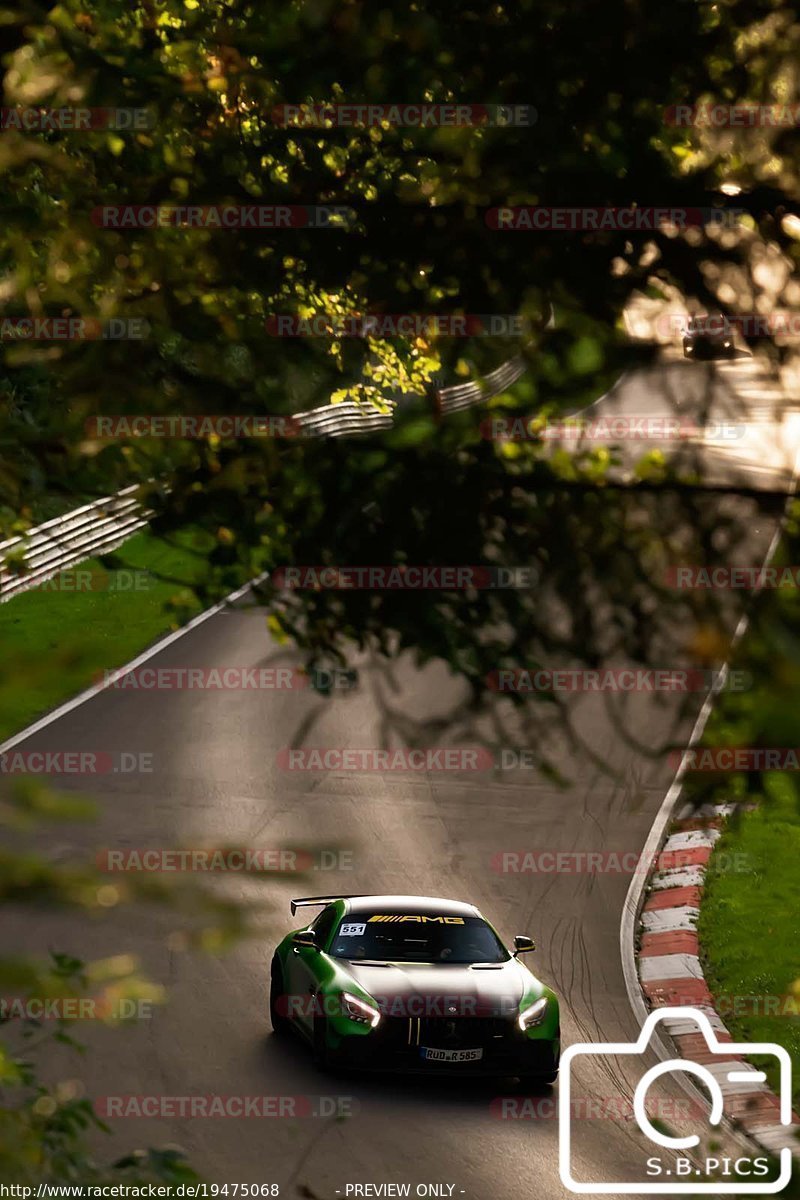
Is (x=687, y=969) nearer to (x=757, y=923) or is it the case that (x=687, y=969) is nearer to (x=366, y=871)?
(x=757, y=923)

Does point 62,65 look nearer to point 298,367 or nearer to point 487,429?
point 298,367

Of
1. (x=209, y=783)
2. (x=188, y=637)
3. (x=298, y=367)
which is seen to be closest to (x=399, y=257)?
(x=298, y=367)

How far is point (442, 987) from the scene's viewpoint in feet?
36.5

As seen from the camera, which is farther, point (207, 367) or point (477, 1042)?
point (477, 1042)

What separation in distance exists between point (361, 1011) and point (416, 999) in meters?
0.42

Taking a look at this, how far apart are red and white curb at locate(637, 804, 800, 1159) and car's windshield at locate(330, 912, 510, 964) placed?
2.00 meters

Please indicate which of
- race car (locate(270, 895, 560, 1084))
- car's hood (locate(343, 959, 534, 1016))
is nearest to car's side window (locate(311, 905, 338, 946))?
race car (locate(270, 895, 560, 1084))

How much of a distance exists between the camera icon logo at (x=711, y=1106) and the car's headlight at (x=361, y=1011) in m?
1.41

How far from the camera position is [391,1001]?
1095 cm

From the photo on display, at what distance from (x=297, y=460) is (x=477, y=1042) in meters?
7.12

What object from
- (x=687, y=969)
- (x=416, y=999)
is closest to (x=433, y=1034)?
(x=416, y=999)

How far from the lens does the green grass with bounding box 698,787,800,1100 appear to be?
523 inches

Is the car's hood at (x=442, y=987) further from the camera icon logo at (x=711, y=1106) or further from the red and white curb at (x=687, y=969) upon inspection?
the red and white curb at (x=687, y=969)

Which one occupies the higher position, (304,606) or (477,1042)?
(304,606)
